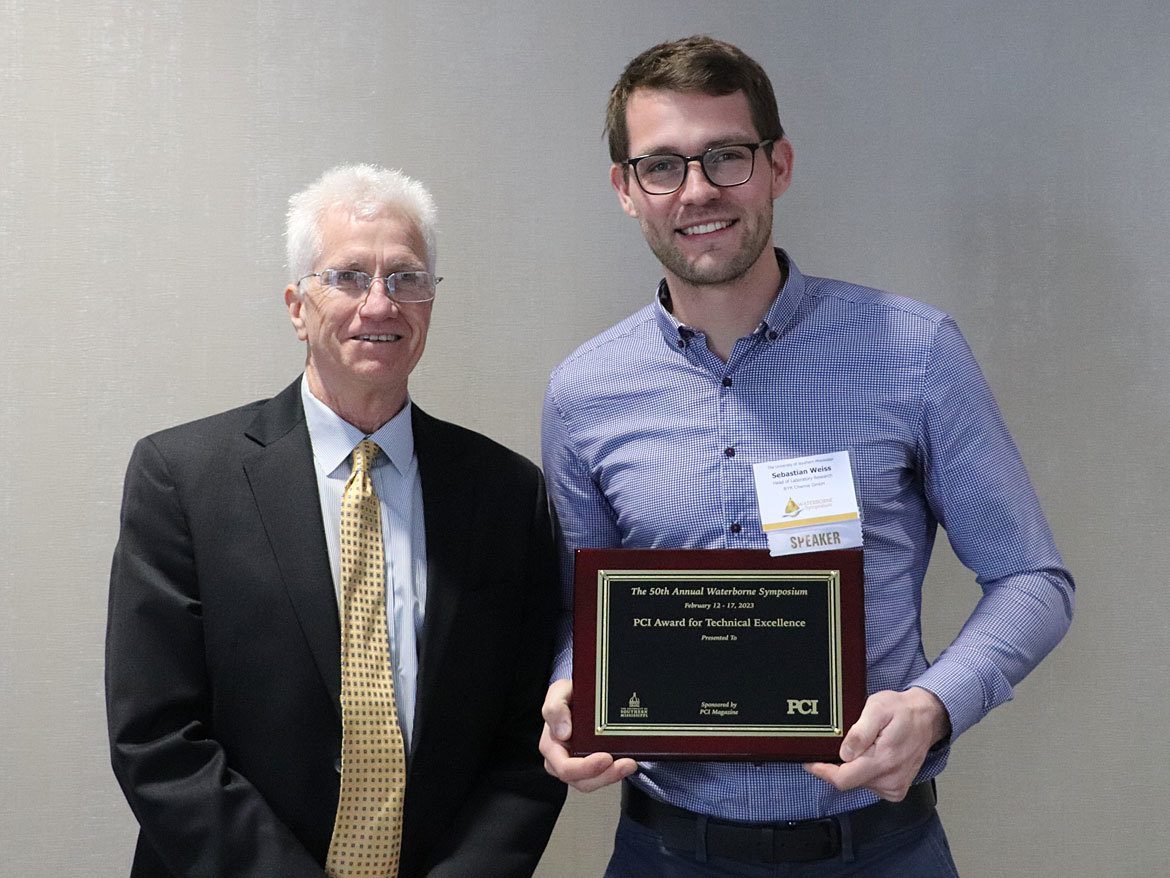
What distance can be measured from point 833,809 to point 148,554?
1.16 meters

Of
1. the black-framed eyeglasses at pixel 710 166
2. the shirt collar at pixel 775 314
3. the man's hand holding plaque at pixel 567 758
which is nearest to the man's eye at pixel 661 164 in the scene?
the black-framed eyeglasses at pixel 710 166

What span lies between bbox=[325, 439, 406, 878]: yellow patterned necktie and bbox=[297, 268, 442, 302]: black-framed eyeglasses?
1.28ft

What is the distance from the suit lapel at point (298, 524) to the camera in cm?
191

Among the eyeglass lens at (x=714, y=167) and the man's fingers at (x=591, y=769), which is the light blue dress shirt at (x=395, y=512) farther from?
the eyeglass lens at (x=714, y=167)

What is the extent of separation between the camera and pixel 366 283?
2.04 m

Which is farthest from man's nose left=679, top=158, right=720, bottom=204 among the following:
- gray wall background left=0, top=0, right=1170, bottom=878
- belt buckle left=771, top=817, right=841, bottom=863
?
belt buckle left=771, top=817, right=841, bottom=863

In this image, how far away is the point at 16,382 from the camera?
2646 mm

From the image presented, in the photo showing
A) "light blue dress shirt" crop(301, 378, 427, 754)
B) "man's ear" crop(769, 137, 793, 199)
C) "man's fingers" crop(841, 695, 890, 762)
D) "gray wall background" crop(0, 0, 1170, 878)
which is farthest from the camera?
"gray wall background" crop(0, 0, 1170, 878)

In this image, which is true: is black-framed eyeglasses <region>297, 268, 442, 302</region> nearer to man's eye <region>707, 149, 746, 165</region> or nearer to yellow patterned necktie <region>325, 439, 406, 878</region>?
yellow patterned necktie <region>325, 439, 406, 878</region>

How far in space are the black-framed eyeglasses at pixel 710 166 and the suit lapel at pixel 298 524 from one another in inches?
28.9

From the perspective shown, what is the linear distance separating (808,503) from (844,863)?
57 centimetres

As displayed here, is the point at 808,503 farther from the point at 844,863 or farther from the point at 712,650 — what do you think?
the point at 844,863

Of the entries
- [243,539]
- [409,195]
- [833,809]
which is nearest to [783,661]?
[833,809]

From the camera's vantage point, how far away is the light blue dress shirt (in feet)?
6.52
